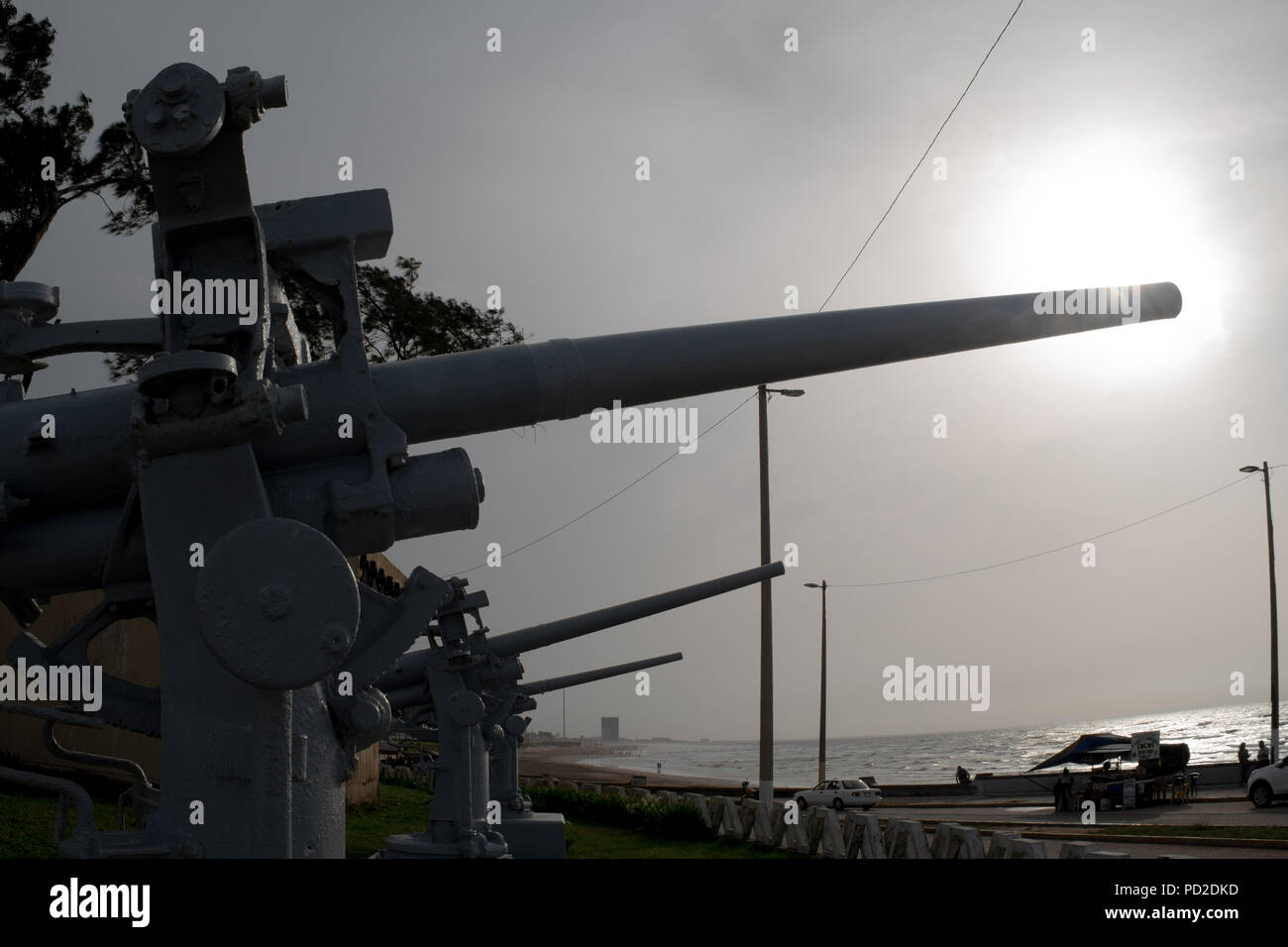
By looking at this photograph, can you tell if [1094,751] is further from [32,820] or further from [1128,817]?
[32,820]

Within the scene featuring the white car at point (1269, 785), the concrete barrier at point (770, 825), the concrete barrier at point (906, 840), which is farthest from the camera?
the white car at point (1269, 785)

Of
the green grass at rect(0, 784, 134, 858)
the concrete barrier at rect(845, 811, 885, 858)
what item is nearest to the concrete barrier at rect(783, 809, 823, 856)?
the concrete barrier at rect(845, 811, 885, 858)

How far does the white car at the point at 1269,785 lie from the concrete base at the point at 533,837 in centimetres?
1444

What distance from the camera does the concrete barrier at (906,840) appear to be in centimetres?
1273

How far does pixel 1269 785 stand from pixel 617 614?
14509 millimetres

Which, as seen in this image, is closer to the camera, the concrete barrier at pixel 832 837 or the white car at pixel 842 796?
the concrete barrier at pixel 832 837

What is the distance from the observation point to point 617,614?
14.6 meters

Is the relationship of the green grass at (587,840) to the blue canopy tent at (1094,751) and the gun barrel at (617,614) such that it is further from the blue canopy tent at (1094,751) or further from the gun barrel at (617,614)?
the blue canopy tent at (1094,751)

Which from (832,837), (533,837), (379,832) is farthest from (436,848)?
(379,832)

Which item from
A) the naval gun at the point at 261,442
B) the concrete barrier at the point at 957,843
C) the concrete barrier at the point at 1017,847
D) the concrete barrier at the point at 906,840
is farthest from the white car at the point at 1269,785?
the naval gun at the point at 261,442

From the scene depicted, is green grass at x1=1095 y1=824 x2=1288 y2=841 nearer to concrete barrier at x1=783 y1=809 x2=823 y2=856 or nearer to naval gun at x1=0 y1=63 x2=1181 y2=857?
concrete barrier at x1=783 y1=809 x2=823 y2=856
